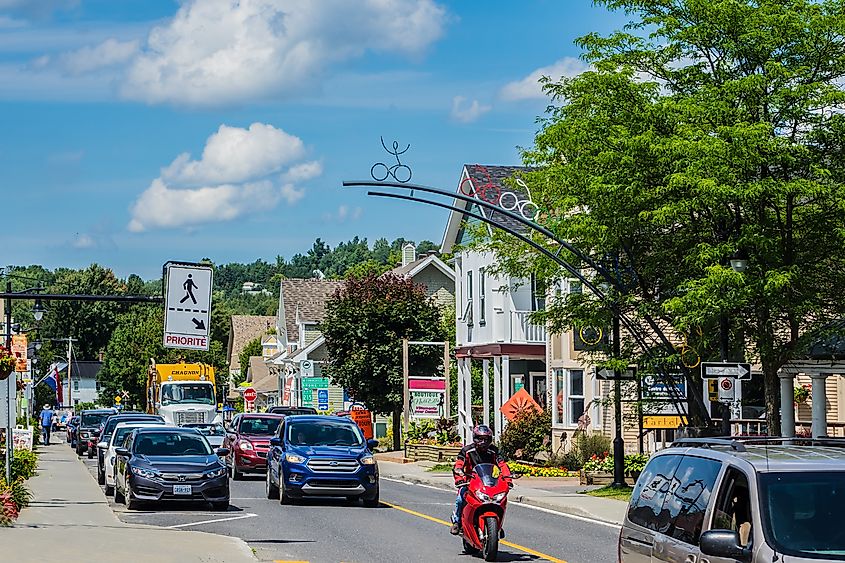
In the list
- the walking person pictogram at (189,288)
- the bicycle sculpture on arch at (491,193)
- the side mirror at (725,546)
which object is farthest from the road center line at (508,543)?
the bicycle sculpture on arch at (491,193)

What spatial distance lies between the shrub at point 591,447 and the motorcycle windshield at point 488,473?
18258 millimetres

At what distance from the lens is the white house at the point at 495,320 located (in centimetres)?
4278

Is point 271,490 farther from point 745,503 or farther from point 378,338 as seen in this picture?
point 378,338

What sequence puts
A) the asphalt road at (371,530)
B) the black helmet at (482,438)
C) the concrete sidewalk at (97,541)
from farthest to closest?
1. the asphalt road at (371,530)
2. the black helmet at (482,438)
3. the concrete sidewalk at (97,541)

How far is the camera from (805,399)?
123 ft

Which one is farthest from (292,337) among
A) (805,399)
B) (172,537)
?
(172,537)

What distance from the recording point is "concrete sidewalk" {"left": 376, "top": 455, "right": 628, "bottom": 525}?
23.7 metres

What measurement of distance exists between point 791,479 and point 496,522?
8339 mm

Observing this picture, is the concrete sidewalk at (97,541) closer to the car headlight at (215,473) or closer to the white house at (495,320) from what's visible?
the car headlight at (215,473)

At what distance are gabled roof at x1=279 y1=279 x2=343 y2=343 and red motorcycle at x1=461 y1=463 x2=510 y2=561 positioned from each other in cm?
6884

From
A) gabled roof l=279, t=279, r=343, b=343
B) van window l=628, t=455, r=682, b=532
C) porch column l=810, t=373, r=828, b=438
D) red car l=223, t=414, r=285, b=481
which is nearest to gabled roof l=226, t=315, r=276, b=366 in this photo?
gabled roof l=279, t=279, r=343, b=343

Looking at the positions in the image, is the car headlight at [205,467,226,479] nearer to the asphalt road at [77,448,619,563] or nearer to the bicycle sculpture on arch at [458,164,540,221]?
the asphalt road at [77,448,619,563]

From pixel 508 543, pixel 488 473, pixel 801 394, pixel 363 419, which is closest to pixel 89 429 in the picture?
pixel 363 419

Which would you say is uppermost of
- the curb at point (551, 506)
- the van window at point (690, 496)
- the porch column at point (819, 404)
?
the porch column at point (819, 404)
